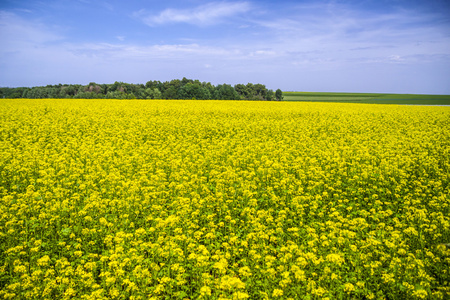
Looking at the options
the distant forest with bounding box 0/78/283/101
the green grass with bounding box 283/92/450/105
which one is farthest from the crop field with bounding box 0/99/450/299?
the green grass with bounding box 283/92/450/105

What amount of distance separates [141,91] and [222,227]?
8558 cm

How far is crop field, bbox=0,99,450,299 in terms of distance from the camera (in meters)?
4.93

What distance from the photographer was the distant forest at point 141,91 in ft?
258

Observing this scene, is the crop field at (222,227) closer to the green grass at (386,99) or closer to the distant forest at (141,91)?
the distant forest at (141,91)

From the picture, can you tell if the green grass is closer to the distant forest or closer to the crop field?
the distant forest

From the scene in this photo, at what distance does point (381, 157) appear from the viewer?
13.4 metres

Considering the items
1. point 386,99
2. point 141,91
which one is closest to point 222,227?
point 141,91

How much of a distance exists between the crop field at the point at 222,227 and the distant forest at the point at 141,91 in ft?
216

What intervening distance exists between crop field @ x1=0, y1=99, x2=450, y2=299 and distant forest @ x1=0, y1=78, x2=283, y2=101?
216ft

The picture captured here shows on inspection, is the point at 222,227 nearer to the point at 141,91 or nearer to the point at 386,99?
the point at 141,91

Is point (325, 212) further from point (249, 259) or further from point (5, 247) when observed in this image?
point (5, 247)

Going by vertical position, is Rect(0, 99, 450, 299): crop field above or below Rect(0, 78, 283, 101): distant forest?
below

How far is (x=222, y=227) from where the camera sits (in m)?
7.40

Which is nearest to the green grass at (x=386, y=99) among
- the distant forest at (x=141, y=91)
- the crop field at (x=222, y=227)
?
the distant forest at (x=141, y=91)
